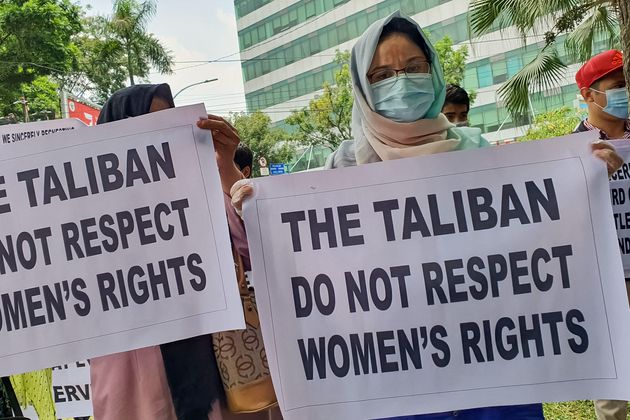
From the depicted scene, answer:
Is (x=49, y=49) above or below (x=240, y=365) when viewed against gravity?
above

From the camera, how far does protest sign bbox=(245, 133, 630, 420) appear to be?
5.62 feet

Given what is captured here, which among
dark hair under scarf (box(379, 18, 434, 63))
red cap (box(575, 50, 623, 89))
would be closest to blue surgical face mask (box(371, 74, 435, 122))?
dark hair under scarf (box(379, 18, 434, 63))

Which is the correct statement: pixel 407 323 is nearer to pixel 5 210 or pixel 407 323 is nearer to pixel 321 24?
pixel 5 210

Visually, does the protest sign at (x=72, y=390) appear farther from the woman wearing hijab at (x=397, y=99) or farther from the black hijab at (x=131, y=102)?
the woman wearing hijab at (x=397, y=99)

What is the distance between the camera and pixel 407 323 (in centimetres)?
177

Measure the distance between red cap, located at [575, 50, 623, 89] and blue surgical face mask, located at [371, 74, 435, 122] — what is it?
1482mm

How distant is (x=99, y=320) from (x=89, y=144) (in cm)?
48

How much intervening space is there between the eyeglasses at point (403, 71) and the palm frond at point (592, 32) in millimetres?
9570

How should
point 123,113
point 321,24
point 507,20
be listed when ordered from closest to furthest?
1. point 123,113
2. point 507,20
3. point 321,24

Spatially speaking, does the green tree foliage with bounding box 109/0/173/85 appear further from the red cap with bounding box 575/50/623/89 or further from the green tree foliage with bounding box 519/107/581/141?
the red cap with bounding box 575/50/623/89

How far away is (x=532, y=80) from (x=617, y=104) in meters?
8.17


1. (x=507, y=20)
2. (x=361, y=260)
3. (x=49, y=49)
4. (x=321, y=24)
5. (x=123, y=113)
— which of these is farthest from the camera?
(x=321, y=24)

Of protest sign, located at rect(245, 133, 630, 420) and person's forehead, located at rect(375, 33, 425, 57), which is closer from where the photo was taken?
protest sign, located at rect(245, 133, 630, 420)

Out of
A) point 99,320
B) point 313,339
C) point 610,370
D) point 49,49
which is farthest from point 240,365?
point 49,49
